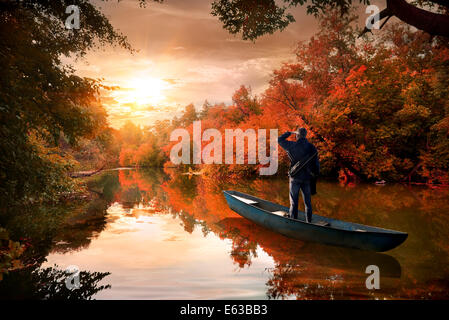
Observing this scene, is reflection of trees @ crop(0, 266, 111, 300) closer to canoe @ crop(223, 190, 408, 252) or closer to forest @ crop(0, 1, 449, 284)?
forest @ crop(0, 1, 449, 284)

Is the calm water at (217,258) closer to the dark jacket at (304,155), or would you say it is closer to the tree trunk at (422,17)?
the dark jacket at (304,155)

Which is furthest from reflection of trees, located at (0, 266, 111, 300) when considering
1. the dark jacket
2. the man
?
the dark jacket

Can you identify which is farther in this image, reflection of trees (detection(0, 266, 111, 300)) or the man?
the man

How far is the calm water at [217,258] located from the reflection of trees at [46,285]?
17mm

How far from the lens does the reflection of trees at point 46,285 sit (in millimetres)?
4332

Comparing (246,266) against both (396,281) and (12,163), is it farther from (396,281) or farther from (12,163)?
(12,163)

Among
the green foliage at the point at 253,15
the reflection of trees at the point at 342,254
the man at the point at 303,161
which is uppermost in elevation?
the green foliage at the point at 253,15

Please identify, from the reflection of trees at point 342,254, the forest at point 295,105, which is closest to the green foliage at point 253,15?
the forest at point 295,105

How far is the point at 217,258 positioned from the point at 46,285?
3196 mm

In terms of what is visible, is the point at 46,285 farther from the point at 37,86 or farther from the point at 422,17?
the point at 422,17

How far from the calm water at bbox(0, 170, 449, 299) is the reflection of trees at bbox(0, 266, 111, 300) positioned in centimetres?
2

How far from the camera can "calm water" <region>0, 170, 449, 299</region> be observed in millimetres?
4609
